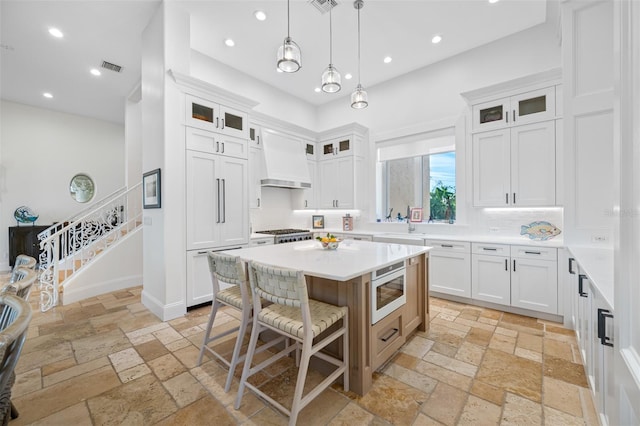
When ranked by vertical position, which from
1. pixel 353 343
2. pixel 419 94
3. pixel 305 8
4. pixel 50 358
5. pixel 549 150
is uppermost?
pixel 305 8

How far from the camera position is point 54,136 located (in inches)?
251

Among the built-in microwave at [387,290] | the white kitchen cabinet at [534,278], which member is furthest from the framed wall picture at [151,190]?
the white kitchen cabinet at [534,278]

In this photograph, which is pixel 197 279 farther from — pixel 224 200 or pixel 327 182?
pixel 327 182

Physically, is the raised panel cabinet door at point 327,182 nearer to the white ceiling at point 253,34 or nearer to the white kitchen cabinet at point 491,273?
the white ceiling at point 253,34

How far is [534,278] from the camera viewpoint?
10.5 ft

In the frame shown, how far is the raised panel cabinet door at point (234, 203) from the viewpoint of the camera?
148 inches

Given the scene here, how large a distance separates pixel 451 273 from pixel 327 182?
2940 millimetres

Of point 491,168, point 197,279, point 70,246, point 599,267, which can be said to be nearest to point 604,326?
point 599,267

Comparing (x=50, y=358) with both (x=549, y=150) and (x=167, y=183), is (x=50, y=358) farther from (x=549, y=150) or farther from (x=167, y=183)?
(x=549, y=150)

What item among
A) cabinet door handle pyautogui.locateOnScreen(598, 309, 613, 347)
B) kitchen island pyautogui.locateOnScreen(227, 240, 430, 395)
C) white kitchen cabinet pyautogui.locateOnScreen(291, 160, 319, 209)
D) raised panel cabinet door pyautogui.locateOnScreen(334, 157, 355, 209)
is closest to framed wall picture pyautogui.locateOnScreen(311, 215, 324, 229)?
white kitchen cabinet pyautogui.locateOnScreen(291, 160, 319, 209)

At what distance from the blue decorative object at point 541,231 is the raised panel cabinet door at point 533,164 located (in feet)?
1.12

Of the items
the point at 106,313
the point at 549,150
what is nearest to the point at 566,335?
the point at 549,150

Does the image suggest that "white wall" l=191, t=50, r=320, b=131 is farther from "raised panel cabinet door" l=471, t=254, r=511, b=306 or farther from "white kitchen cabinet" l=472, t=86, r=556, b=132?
"raised panel cabinet door" l=471, t=254, r=511, b=306

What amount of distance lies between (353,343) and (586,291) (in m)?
1.65
